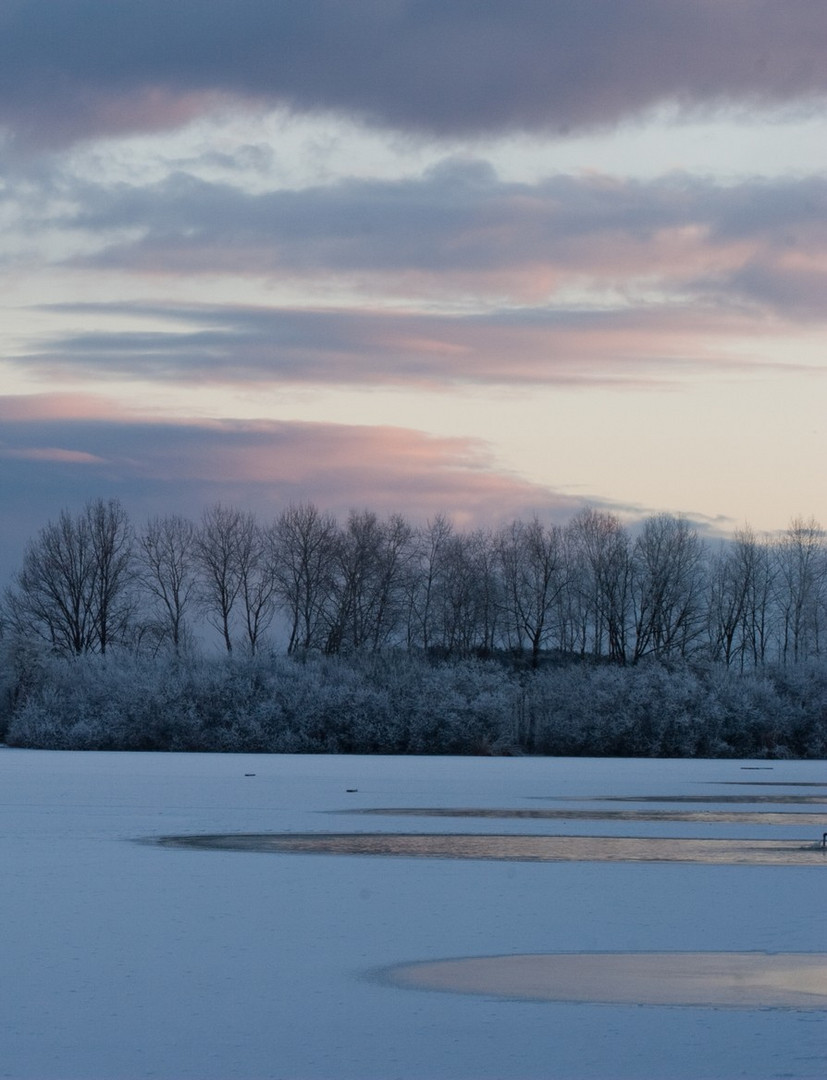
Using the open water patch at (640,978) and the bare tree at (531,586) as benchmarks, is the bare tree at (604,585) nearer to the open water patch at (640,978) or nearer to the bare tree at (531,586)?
the bare tree at (531,586)

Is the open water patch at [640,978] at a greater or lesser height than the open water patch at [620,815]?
greater

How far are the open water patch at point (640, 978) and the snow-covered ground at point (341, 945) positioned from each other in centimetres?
25

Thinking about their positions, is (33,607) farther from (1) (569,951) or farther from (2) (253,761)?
(1) (569,951)

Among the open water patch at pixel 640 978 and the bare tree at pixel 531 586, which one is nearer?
the open water patch at pixel 640 978

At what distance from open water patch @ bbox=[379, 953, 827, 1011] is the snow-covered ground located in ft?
0.81

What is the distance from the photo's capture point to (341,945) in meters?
10.9

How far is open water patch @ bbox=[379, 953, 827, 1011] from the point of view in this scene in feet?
29.4

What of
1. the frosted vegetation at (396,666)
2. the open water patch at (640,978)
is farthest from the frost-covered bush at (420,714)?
the open water patch at (640,978)

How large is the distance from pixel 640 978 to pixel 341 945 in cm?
243

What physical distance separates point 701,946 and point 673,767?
33439 mm

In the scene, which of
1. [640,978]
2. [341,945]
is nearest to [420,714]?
[341,945]

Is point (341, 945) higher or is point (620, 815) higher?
point (341, 945)

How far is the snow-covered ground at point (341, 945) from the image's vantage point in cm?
757

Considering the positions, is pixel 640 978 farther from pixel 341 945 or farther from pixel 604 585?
pixel 604 585
